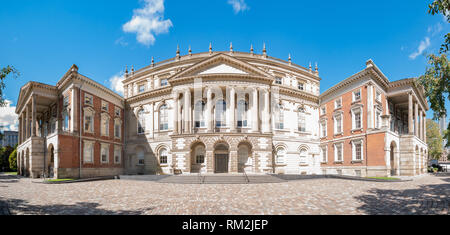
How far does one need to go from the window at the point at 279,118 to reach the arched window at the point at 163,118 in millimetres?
16856

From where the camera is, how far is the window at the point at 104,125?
3403cm

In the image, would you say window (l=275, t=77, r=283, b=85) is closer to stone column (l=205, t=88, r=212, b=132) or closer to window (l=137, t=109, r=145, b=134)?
stone column (l=205, t=88, r=212, b=132)

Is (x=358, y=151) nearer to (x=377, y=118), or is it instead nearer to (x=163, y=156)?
(x=377, y=118)

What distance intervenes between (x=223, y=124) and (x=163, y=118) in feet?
34.0

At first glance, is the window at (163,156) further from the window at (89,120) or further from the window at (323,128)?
the window at (323,128)

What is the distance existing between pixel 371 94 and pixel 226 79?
18.6 metres

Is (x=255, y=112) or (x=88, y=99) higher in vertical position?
(x=88, y=99)

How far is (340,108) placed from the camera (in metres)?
34.7

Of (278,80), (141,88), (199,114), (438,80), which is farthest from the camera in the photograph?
(141,88)

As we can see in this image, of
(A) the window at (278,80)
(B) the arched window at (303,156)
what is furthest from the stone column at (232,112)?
(B) the arched window at (303,156)

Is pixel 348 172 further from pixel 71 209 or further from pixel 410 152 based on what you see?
pixel 71 209

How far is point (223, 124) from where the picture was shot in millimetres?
33031

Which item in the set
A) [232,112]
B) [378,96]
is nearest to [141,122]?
[232,112]
